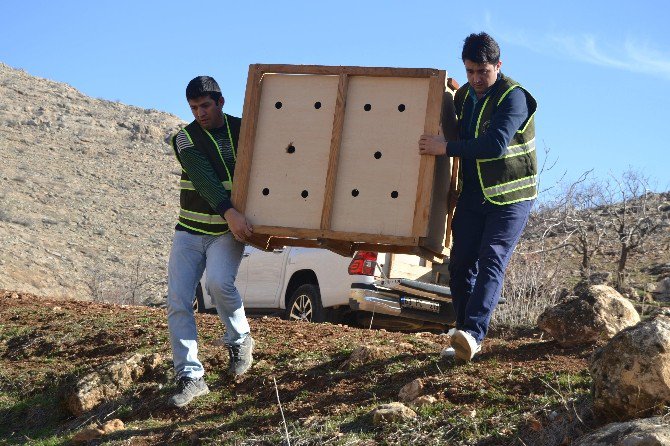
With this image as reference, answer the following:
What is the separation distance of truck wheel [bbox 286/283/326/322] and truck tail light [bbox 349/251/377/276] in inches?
27.2

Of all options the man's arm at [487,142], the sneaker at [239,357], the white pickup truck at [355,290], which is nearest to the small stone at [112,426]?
the sneaker at [239,357]

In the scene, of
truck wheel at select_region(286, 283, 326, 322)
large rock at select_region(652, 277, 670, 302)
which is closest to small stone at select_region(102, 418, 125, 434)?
truck wheel at select_region(286, 283, 326, 322)

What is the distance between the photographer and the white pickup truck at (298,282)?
36.8ft

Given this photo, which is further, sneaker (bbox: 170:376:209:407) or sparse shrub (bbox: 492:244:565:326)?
sparse shrub (bbox: 492:244:565:326)

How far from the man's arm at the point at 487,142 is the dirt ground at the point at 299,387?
4.26 feet

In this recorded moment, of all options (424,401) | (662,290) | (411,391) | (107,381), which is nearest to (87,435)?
(107,381)

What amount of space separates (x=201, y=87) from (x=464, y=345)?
2305 mm

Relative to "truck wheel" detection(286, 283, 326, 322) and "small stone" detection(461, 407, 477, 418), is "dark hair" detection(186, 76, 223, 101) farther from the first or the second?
"truck wheel" detection(286, 283, 326, 322)

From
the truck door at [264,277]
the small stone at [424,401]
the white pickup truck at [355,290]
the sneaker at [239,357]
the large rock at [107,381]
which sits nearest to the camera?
the small stone at [424,401]

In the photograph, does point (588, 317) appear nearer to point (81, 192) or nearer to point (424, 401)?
point (424, 401)

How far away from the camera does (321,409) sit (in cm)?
607

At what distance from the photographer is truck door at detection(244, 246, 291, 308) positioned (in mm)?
12305

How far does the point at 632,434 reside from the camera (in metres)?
4.46

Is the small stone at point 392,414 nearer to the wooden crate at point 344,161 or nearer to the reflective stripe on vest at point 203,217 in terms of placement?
the wooden crate at point 344,161
